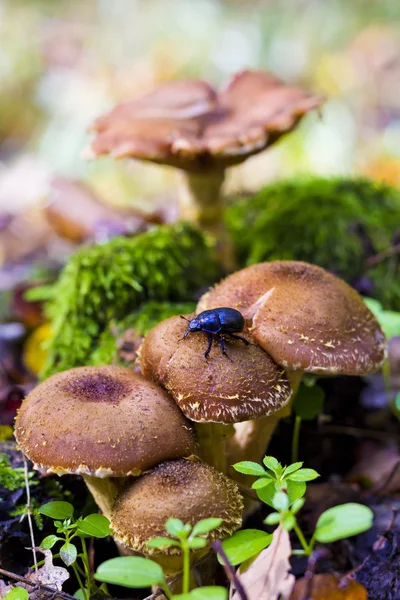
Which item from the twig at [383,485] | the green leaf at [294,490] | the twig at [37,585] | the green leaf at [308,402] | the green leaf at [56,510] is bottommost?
the twig at [383,485]

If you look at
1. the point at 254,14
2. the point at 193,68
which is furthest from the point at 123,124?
the point at 254,14

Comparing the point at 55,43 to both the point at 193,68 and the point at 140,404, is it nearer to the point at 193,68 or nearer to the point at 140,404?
the point at 193,68

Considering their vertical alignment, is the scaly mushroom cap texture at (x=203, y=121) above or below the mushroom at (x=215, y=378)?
above

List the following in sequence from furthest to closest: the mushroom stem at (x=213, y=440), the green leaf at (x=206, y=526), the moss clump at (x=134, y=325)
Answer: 1. the moss clump at (x=134, y=325)
2. the mushroom stem at (x=213, y=440)
3. the green leaf at (x=206, y=526)

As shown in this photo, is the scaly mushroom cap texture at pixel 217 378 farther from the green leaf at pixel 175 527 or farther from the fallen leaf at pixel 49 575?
the fallen leaf at pixel 49 575

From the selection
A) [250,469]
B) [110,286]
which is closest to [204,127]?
[110,286]

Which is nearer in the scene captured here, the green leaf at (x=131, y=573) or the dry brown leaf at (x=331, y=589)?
the green leaf at (x=131, y=573)

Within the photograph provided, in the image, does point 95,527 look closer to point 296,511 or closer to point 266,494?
point 266,494

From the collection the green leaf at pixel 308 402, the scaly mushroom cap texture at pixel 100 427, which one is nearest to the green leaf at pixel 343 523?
the scaly mushroom cap texture at pixel 100 427
